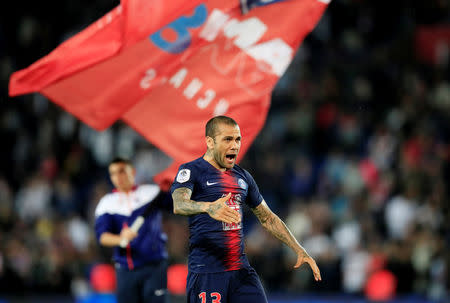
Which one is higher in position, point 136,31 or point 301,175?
point 136,31

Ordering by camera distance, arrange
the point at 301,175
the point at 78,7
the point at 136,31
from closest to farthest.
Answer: the point at 136,31 < the point at 301,175 < the point at 78,7

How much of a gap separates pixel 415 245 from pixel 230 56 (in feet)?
20.5

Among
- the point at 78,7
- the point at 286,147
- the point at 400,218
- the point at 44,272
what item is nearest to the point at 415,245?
the point at 400,218

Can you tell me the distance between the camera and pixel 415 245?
13.3 metres

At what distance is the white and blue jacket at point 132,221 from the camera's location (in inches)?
343

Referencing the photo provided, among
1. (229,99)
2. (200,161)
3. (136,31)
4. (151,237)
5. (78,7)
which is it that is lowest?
(151,237)

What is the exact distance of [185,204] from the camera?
612 centimetres

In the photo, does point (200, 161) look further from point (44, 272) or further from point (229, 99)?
point (44, 272)

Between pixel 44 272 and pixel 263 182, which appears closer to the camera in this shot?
pixel 44 272

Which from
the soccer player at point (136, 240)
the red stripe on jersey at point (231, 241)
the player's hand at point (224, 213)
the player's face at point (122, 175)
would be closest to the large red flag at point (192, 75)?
the player's face at point (122, 175)

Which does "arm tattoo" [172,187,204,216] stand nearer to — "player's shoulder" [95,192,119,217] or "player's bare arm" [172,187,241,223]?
"player's bare arm" [172,187,241,223]

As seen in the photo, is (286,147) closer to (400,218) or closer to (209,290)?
(400,218)

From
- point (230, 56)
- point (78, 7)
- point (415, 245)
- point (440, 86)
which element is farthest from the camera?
point (78, 7)

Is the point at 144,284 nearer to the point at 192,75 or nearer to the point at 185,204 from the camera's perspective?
the point at 192,75
